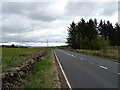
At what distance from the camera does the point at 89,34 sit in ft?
329

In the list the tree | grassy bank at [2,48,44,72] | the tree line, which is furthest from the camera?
the tree

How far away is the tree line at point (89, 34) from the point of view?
3736 inches

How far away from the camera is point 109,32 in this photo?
117 m

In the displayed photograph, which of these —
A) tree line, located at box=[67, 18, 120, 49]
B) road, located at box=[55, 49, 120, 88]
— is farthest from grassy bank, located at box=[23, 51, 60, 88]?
tree line, located at box=[67, 18, 120, 49]

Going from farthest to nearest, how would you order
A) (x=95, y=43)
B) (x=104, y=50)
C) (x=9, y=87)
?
(x=95, y=43) → (x=104, y=50) → (x=9, y=87)

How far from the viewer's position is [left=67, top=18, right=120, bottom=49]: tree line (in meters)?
94.9

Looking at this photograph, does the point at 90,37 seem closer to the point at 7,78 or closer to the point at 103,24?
the point at 103,24

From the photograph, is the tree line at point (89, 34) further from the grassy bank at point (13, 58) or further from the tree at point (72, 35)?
the grassy bank at point (13, 58)

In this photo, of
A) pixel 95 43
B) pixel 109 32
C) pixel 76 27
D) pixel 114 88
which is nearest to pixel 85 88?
pixel 114 88

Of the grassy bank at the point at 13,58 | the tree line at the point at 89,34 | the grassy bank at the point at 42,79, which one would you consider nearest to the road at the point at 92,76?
the grassy bank at the point at 42,79

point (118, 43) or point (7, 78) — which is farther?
point (118, 43)

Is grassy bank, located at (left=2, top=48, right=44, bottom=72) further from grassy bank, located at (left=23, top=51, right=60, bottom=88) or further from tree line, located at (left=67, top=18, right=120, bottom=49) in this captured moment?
tree line, located at (left=67, top=18, right=120, bottom=49)

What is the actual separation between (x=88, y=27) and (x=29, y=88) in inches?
3686

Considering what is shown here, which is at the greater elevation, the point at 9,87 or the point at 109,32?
the point at 109,32
